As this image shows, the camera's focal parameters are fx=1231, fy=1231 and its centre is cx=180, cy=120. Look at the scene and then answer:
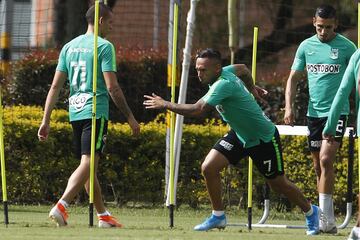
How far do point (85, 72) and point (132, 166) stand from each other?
Result: 182 inches

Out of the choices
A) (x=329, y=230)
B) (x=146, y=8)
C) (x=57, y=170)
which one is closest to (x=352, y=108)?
(x=57, y=170)

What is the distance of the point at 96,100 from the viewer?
11758mm

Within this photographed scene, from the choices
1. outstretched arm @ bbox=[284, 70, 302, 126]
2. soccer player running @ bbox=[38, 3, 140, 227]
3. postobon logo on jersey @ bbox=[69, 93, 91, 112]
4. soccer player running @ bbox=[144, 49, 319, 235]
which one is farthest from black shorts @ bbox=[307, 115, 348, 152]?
postobon logo on jersey @ bbox=[69, 93, 91, 112]

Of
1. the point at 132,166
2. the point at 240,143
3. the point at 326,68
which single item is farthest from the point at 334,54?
the point at 132,166

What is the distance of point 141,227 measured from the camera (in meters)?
12.0

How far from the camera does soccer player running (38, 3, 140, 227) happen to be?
11664mm

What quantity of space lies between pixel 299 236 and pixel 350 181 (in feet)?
5.94

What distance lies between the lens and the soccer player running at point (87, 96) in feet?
38.3

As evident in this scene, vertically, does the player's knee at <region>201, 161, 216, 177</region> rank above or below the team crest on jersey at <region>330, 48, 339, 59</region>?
below

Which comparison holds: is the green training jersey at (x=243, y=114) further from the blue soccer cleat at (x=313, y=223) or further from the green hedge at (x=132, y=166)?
the green hedge at (x=132, y=166)

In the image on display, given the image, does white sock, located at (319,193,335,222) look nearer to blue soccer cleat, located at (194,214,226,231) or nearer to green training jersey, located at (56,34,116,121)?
blue soccer cleat, located at (194,214,226,231)

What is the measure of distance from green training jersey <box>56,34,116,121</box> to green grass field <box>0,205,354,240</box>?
1.13m

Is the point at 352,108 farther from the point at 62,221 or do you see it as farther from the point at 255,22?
the point at 255,22

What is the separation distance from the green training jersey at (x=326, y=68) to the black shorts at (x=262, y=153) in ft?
3.01
